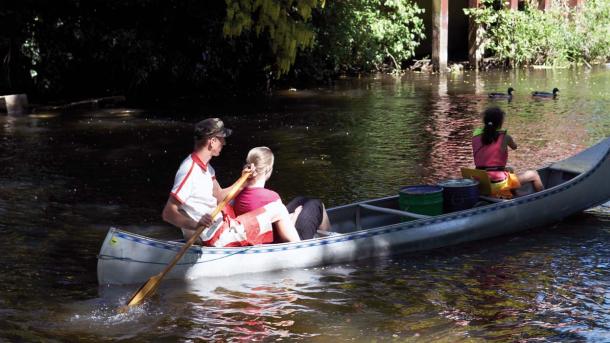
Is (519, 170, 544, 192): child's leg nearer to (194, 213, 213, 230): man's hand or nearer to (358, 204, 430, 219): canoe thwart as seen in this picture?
(358, 204, 430, 219): canoe thwart

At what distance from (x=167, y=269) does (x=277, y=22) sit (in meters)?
16.6

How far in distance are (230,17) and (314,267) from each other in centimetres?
1539

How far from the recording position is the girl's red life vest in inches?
420

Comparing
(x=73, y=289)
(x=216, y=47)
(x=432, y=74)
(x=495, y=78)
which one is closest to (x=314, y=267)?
(x=73, y=289)

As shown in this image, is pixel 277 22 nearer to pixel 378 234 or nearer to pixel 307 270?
pixel 378 234

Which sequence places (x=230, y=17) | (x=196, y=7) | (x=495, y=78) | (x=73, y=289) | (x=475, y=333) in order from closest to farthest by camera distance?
(x=475, y=333)
(x=73, y=289)
(x=230, y=17)
(x=196, y=7)
(x=495, y=78)

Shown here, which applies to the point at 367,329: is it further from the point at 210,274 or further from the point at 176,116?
the point at 176,116

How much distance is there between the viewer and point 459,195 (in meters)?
10.1

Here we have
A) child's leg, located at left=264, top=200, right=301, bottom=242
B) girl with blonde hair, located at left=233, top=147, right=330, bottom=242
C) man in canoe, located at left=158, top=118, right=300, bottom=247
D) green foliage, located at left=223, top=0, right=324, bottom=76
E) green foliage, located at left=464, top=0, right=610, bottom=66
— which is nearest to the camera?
man in canoe, located at left=158, top=118, right=300, bottom=247

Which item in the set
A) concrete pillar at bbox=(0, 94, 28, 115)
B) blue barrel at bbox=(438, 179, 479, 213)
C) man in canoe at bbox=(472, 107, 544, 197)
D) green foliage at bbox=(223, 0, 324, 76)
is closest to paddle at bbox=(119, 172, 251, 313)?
blue barrel at bbox=(438, 179, 479, 213)

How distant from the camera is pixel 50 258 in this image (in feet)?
31.7

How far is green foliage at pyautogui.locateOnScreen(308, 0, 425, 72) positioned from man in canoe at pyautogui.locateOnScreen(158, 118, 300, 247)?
20.0 m

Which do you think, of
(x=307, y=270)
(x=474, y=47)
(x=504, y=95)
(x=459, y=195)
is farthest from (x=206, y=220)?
(x=474, y=47)

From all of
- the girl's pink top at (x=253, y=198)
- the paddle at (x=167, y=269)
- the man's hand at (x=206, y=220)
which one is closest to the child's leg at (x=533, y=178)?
the girl's pink top at (x=253, y=198)
